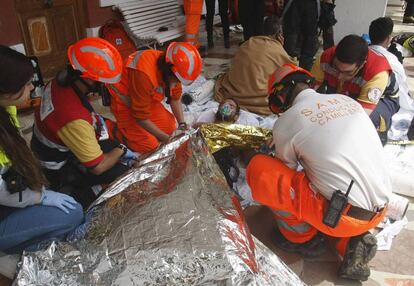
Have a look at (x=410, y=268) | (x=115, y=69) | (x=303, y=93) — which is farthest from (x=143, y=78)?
(x=410, y=268)

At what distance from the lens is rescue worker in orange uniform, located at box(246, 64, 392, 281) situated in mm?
1627

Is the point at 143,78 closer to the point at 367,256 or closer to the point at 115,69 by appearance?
the point at 115,69

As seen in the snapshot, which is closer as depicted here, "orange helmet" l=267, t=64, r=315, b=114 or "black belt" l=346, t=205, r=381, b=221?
"black belt" l=346, t=205, r=381, b=221

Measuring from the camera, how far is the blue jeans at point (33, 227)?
158cm

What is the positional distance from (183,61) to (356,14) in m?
4.84

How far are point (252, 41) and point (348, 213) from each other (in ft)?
6.54

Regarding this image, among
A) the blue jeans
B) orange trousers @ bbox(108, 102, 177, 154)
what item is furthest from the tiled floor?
orange trousers @ bbox(108, 102, 177, 154)

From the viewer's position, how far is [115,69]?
1.90m

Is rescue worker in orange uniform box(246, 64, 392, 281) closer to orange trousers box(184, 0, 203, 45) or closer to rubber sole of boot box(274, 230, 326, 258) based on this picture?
rubber sole of boot box(274, 230, 326, 258)

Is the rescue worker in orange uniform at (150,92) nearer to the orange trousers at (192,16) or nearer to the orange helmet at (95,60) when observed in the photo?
the orange helmet at (95,60)

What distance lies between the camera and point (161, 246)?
1.40m

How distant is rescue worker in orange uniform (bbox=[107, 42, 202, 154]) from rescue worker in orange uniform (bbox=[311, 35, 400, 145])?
89cm

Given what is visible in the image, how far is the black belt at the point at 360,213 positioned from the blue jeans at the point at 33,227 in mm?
1235

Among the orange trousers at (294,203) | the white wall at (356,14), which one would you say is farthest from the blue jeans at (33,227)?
the white wall at (356,14)
